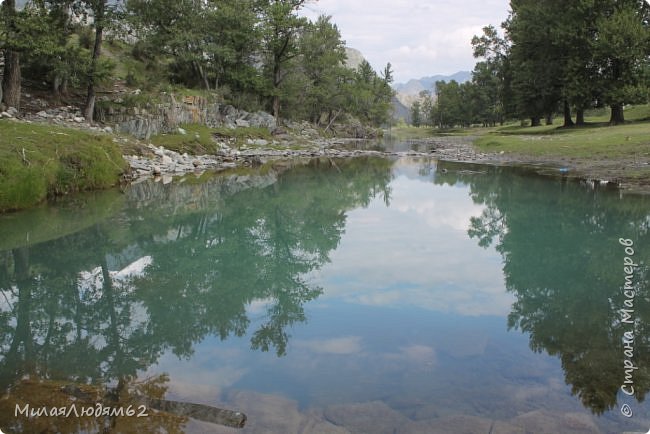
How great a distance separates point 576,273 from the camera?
9.62 m

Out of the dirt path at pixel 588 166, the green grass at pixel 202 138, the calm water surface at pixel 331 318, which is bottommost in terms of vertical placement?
the calm water surface at pixel 331 318

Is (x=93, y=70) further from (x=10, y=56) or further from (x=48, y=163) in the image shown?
(x=48, y=163)

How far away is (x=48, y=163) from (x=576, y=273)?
52.9ft

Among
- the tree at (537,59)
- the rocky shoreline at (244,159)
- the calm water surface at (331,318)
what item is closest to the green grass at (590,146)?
the rocky shoreline at (244,159)

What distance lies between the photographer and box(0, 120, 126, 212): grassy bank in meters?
14.6

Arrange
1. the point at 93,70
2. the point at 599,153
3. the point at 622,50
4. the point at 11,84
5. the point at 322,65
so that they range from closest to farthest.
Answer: the point at 11,84, the point at 93,70, the point at 599,153, the point at 622,50, the point at 322,65

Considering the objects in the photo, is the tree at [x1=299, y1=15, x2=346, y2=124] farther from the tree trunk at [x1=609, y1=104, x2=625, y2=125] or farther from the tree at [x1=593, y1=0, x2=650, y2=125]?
the tree trunk at [x1=609, y1=104, x2=625, y2=125]

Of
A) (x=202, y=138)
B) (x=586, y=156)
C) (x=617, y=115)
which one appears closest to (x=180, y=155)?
(x=202, y=138)

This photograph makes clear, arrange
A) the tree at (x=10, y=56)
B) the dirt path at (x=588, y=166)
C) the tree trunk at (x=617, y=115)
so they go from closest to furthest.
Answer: the dirt path at (x=588, y=166), the tree at (x=10, y=56), the tree trunk at (x=617, y=115)

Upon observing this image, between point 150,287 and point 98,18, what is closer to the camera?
point 150,287

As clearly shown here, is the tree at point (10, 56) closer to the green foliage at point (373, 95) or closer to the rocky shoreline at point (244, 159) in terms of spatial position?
the rocky shoreline at point (244, 159)

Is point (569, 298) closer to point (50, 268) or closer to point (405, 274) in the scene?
point (405, 274)

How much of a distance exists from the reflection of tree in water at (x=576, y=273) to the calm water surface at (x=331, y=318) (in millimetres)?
45

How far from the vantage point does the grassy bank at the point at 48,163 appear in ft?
47.9
